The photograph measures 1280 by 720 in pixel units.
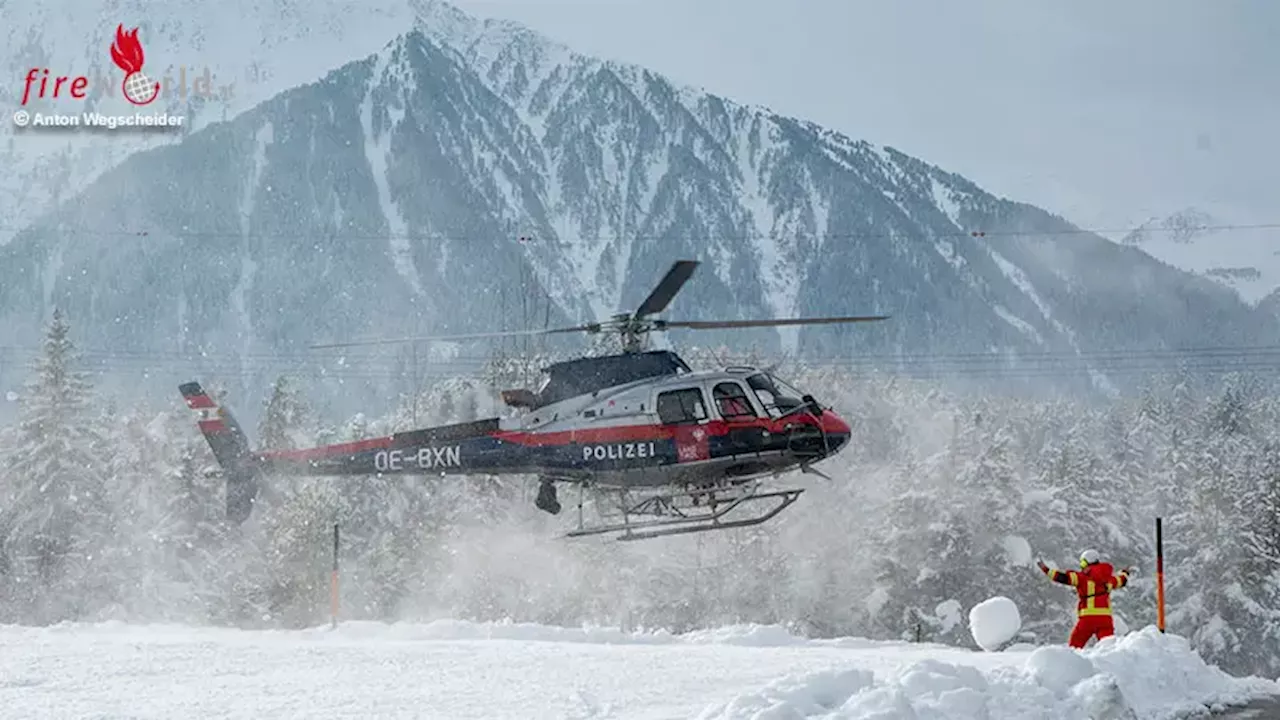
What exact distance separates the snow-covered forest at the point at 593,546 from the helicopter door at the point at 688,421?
3205 centimetres

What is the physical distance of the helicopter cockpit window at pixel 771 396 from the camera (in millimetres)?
20266

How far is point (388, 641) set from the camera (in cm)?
1719

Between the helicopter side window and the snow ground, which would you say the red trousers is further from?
the helicopter side window

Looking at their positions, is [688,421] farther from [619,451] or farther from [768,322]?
[768,322]

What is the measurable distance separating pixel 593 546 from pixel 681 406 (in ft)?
124

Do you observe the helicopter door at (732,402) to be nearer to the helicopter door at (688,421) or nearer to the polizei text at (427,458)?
the helicopter door at (688,421)

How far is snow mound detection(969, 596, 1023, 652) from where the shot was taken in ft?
52.1

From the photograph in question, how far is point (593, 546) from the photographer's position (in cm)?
5734

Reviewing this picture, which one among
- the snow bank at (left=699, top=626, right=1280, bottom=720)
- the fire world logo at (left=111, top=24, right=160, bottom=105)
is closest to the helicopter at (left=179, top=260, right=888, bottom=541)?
the snow bank at (left=699, top=626, right=1280, bottom=720)

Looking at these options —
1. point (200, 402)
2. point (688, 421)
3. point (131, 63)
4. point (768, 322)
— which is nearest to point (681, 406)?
point (688, 421)

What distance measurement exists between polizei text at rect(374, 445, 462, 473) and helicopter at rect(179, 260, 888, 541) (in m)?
0.02

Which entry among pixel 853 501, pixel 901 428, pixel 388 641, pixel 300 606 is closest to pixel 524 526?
pixel 300 606

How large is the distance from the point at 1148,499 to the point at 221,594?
45611 millimetres

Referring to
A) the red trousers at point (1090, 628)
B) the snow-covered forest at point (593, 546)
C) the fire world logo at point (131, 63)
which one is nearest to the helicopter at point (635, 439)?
the red trousers at point (1090, 628)
